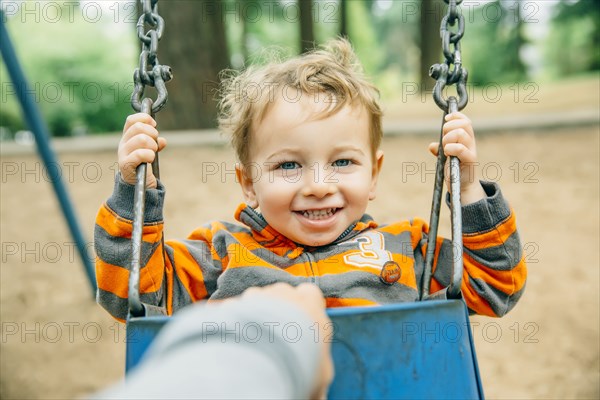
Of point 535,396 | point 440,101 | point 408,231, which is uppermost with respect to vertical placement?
point 440,101

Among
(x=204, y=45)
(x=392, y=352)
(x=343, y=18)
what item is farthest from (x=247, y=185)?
(x=343, y=18)

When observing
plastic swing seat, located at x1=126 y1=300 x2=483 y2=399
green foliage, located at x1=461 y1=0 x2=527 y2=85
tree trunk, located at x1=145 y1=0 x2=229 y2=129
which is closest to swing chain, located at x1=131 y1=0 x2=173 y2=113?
plastic swing seat, located at x1=126 y1=300 x2=483 y2=399

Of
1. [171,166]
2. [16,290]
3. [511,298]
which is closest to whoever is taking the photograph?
[511,298]

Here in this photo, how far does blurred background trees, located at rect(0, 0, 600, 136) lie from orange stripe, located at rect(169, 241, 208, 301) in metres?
3.56

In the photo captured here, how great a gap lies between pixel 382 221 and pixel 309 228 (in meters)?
1.66

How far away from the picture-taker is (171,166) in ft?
12.1

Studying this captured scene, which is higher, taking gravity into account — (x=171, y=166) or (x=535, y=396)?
(x=171, y=166)

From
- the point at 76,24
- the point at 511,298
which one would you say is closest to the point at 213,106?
the point at 511,298

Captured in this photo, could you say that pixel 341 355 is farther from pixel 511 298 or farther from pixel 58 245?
pixel 58 245

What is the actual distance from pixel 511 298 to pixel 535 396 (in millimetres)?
701

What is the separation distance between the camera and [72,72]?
13.0 metres

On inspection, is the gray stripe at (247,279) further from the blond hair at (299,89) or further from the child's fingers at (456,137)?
the child's fingers at (456,137)

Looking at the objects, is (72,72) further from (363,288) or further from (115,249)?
(363,288)

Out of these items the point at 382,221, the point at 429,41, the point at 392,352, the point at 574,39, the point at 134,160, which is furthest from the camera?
the point at 574,39
